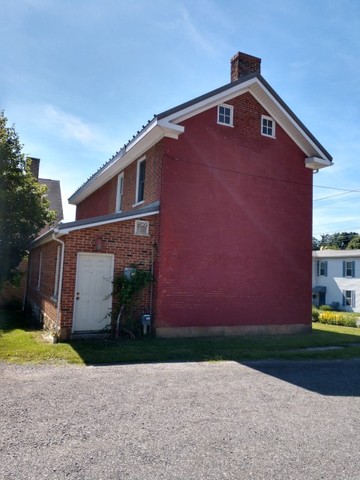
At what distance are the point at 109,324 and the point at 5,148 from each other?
7.87 meters

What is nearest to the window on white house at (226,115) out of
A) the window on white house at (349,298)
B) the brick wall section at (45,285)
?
the brick wall section at (45,285)

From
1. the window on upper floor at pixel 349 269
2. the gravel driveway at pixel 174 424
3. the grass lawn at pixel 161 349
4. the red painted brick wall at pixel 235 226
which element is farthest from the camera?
the window on upper floor at pixel 349 269

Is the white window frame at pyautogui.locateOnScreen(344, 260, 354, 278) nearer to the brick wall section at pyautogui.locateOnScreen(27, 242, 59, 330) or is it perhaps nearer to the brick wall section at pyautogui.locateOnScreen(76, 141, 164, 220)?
the brick wall section at pyautogui.locateOnScreen(76, 141, 164, 220)

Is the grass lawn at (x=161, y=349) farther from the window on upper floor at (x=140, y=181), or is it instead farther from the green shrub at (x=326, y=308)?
the green shrub at (x=326, y=308)

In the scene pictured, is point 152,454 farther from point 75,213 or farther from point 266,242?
point 75,213

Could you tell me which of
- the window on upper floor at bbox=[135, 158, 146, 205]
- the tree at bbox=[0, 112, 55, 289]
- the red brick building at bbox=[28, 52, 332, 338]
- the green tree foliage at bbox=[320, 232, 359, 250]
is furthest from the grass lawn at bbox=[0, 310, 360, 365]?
the green tree foliage at bbox=[320, 232, 359, 250]

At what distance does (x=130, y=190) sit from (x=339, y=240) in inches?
2669

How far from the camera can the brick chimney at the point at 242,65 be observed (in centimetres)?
1428

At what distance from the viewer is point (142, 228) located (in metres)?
11.6

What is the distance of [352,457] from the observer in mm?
4125

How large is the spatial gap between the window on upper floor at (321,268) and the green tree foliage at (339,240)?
36.8m

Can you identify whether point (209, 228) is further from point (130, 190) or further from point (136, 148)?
point (130, 190)

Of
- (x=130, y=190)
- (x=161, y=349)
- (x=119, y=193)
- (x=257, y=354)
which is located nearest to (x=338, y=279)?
(x=119, y=193)


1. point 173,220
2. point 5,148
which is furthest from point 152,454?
point 5,148
